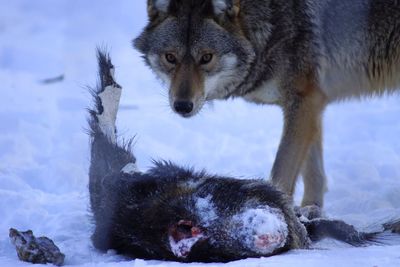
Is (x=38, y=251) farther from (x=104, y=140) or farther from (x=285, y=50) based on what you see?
(x=285, y=50)

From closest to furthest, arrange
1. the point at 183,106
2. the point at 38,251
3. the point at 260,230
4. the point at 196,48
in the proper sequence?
the point at 260,230, the point at 38,251, the point at 183,106, the point at 196,48

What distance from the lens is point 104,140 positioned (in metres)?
3.86

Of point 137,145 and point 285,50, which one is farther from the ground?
point 285,50

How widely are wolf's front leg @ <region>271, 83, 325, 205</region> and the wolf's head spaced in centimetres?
37

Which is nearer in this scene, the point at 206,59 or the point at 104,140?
the point at 104,140

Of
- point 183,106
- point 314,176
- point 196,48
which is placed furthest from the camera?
point 314,176

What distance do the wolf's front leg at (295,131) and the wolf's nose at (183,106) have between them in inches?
24.0

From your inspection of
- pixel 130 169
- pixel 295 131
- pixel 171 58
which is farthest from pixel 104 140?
pixel 295 131

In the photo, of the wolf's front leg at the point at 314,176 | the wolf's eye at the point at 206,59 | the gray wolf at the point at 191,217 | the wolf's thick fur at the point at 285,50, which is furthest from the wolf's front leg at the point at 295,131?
the gray wolf at the point at 191,217

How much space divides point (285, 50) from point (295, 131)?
0.48 m

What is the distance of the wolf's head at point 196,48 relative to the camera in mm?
4496

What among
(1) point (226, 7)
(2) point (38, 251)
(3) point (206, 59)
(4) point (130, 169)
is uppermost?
(1) point (226, 7)

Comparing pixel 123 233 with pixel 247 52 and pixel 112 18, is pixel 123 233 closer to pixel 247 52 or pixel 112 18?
pixel 247 52

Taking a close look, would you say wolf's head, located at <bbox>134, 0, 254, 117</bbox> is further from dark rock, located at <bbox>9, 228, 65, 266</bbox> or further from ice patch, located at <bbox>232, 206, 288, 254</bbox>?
ice patch, located at <bbox>232, 206, 288, 254</bbox>
